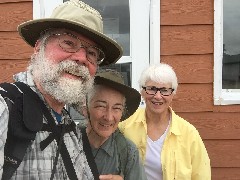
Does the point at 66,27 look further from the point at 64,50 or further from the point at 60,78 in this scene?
the point at 60,78

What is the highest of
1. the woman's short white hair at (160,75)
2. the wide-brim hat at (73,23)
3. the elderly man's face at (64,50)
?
the wide-brim hat at (73,23)

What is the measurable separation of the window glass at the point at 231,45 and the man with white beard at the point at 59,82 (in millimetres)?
1700

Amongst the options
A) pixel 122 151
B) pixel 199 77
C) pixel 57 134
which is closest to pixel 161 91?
pixel 199 77

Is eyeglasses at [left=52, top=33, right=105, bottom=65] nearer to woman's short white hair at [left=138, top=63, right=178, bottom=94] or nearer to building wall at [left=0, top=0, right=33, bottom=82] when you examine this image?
woman's short white hair at [left=138, top=63, right=178, bottom=94]

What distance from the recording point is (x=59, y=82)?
1.58 metres

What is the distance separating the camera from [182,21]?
3080mm

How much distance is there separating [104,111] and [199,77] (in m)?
1.20

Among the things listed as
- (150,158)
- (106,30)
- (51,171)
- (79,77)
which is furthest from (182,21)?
(51,171)

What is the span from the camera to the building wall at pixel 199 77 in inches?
121

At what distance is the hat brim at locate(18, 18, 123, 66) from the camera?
1574mm

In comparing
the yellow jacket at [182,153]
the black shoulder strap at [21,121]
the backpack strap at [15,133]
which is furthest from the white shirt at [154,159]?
the backpack strap at [15,133]

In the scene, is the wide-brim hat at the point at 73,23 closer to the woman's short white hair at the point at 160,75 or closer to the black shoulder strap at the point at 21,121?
the black shoulder strap at the point at 21,121

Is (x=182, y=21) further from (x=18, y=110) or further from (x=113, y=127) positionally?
(x=18, y=110)

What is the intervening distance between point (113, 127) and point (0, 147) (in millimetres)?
994
